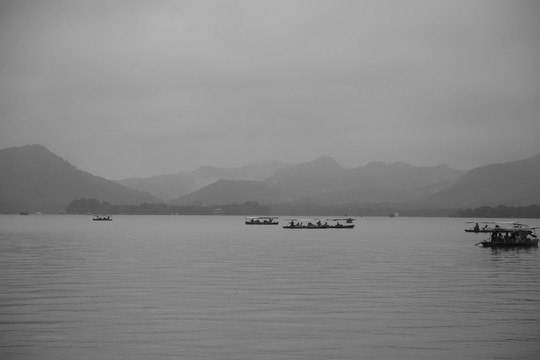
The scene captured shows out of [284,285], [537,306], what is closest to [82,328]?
[284,285]

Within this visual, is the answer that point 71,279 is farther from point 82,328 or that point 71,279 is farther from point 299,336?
point 299,336

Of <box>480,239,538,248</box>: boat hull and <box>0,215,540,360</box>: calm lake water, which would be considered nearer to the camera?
<box>0,215,540,360</box>: calm lake water

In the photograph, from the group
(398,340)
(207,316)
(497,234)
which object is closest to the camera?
(398,340)

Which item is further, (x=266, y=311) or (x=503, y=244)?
(x=503, y=244)

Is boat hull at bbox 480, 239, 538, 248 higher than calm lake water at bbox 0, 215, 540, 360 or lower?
higher

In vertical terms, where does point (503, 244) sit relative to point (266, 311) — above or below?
above

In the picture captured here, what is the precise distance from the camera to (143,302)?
1666 inches

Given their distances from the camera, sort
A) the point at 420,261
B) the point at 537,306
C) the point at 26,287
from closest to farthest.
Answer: the point at 537,306 → the point at 26,287 → the point at 420,261

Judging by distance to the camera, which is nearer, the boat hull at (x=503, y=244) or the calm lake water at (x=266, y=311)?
the calm lake water at (x=266, y=311)

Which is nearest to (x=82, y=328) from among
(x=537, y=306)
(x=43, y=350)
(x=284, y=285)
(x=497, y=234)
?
(x=43, y=350)

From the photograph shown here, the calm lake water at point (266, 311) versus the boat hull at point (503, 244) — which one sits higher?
the boat hull at point (503, 244)

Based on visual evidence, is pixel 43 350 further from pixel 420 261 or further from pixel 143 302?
pixel 420 261

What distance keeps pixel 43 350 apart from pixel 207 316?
34.9ft

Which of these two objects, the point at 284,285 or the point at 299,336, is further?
the point at 284,285
